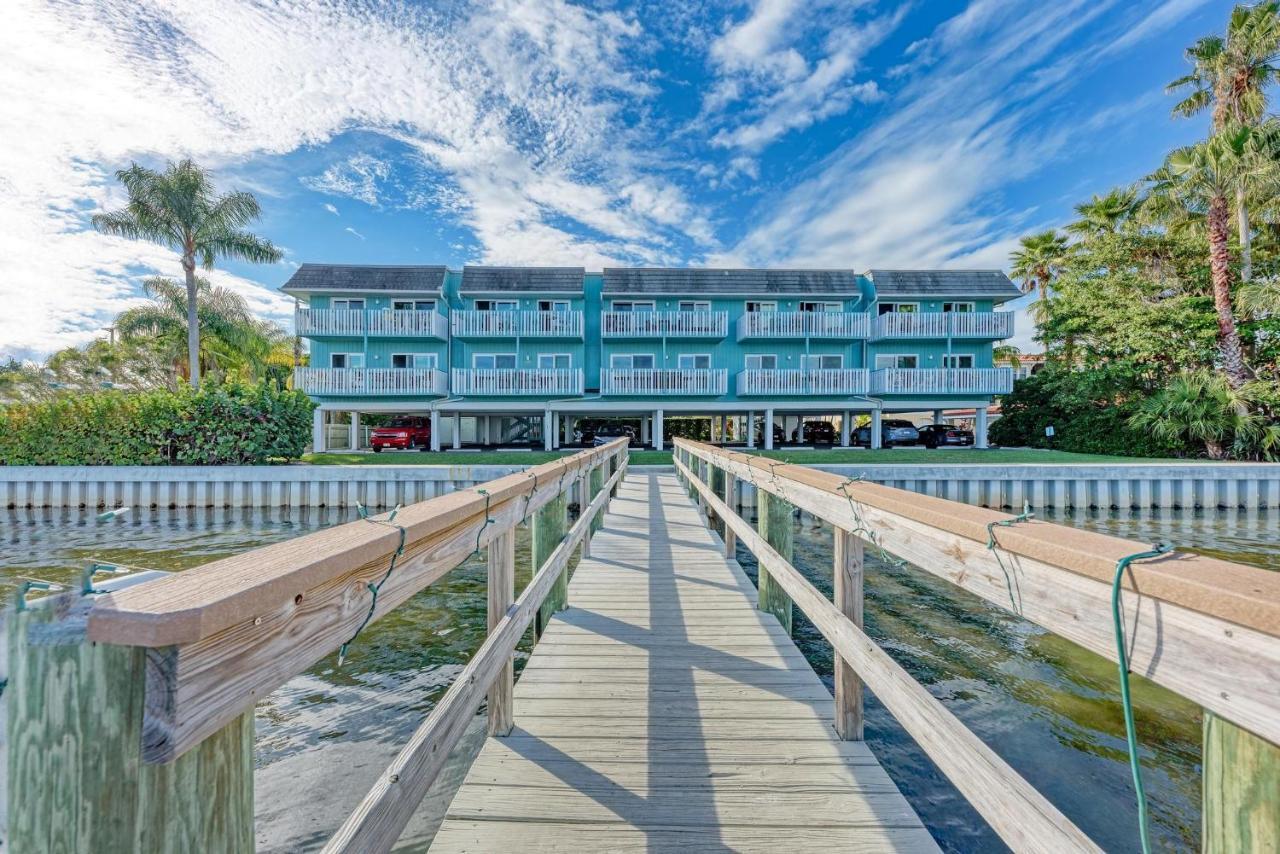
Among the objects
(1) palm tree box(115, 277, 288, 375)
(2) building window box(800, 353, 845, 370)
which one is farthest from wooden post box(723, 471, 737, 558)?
(1) palm tree box(115, 277, 288, 375)

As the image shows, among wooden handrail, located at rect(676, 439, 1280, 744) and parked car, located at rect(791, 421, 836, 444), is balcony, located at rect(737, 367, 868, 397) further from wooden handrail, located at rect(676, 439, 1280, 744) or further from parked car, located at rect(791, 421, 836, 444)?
wooden handrail, located at rect(676, 439, 1280, 744)

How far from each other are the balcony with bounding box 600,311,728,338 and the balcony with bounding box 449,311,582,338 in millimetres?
1562

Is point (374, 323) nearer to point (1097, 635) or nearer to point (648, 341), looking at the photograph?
point (648, 341)

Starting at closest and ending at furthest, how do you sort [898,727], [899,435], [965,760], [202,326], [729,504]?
[965,760], [898,727], [729,504], [899,435], [202,326]

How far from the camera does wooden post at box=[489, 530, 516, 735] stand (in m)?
2.51

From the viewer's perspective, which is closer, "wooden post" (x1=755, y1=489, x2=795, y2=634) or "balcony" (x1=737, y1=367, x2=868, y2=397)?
"wooden post" (x1=755, y1=489, x2=795, y2=634)

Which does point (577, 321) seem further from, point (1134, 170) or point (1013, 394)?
point (1134, 170)

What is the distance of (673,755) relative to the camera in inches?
102

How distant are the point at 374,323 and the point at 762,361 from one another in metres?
17.2

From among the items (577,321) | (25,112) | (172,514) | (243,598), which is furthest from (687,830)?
(577,321)

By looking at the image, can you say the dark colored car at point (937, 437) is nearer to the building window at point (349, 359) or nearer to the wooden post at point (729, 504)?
the wooden post at point (729, 504)

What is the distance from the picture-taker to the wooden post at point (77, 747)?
633mm

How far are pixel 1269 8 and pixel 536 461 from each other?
29420 mm

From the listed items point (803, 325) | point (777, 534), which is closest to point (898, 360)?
point (803, 325)
